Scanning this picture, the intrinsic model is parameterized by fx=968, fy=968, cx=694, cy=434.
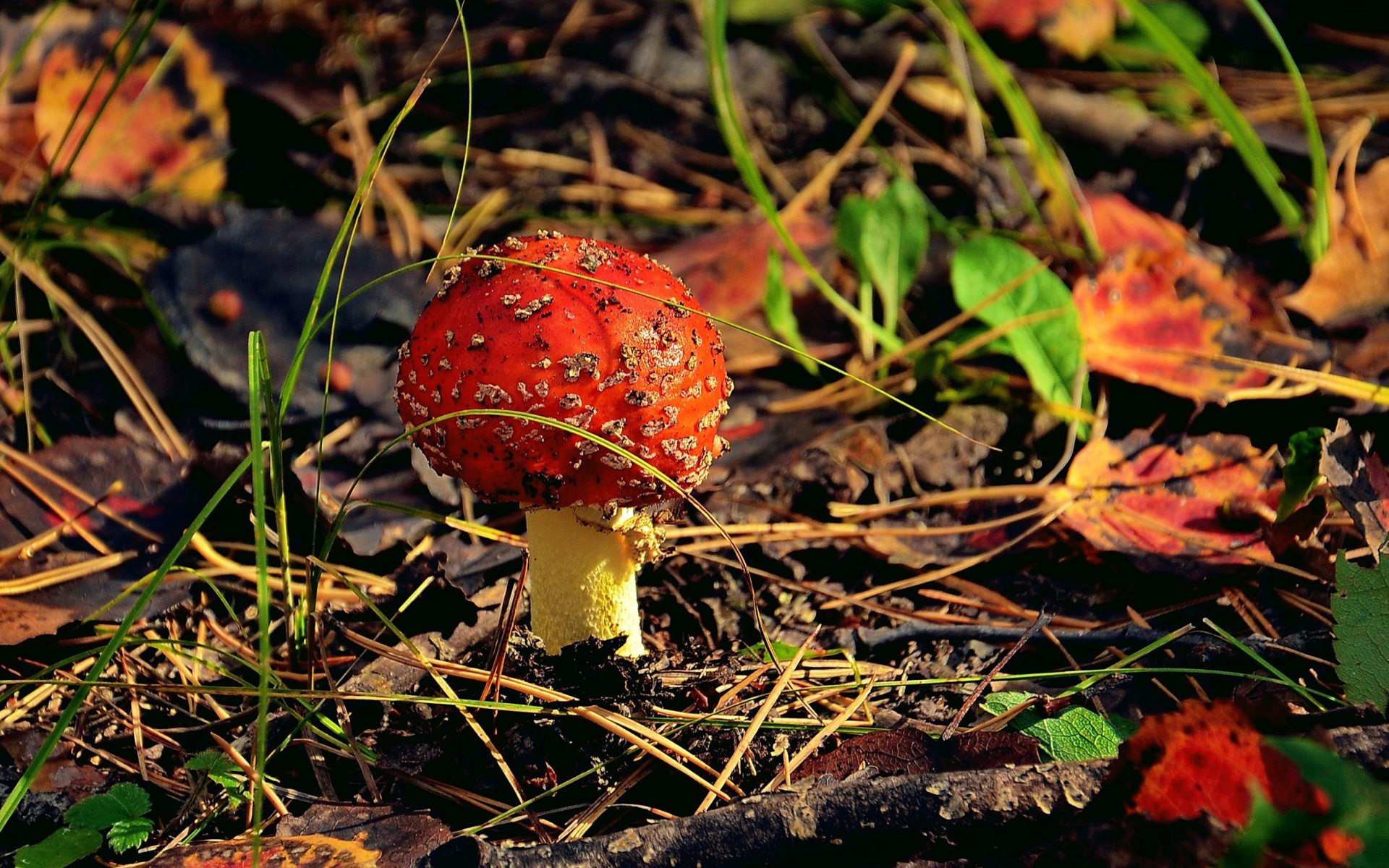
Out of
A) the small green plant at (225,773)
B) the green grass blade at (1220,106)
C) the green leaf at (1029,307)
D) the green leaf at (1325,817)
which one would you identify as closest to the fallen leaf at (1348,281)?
the green grass blade at (1220,106)

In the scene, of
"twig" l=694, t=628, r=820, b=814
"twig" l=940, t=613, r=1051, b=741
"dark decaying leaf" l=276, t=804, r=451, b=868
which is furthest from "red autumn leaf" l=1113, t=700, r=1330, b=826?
"dark decaying leaf" l=276, t=804, r=451, b=868

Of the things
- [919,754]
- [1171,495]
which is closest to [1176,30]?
[1171,495]

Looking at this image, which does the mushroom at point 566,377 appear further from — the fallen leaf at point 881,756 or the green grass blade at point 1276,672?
the green grass blade at point 1276,672

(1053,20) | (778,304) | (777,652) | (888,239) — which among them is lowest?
(777,652)

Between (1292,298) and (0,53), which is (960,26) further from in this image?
(0,53)

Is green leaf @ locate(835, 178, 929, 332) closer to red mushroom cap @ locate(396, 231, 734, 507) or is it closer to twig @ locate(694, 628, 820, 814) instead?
red mushroom cap @ locate(396, 231, 734, 507)

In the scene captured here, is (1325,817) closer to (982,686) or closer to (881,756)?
(881,756)
